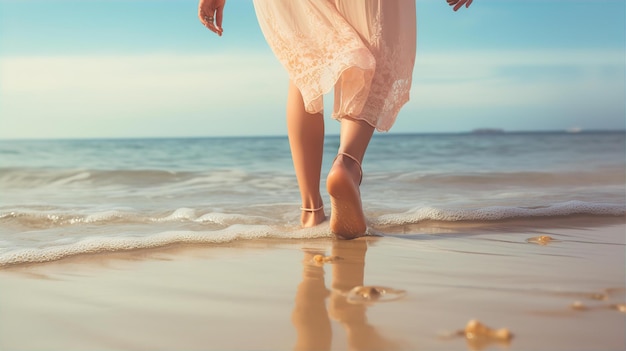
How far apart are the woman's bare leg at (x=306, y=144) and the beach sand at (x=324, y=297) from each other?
33cm

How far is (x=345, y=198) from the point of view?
6.15ft

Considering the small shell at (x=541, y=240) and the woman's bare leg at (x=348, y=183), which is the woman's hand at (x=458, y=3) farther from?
the small shell at (x=541, y=240)

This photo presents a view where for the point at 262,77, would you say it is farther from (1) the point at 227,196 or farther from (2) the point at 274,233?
(2) the point at 274,233

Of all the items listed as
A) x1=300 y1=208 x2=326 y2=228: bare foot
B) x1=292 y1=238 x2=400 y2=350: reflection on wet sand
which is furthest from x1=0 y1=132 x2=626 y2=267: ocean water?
x1=292 y1=238 x2=400 y2=350: reflection on wet sand

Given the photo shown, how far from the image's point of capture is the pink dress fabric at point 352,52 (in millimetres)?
1977

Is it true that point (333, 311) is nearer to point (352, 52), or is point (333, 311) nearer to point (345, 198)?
point (345, 198)

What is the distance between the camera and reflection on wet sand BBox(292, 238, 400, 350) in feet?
3.39

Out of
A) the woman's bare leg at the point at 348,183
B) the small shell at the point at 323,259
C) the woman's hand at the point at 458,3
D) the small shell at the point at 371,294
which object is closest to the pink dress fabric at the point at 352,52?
the woman's bare leg at the point at 348,183

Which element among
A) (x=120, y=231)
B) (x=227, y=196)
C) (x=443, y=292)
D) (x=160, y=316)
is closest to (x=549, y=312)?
(x=443, y=292)

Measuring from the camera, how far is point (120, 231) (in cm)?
230

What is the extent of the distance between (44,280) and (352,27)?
1.16 metres

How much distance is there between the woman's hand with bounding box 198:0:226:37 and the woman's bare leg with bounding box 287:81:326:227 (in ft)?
1.17

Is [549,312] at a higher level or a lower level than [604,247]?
lower

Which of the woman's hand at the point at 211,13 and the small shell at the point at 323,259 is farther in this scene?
the woman's hand at the point at 211,13
